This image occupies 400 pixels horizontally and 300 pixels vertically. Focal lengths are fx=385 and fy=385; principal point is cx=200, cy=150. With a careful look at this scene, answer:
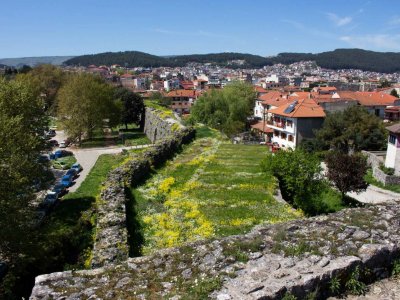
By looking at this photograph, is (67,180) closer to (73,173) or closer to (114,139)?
(73,173)

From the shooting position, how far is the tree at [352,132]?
43.7 metres

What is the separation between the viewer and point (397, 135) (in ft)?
116

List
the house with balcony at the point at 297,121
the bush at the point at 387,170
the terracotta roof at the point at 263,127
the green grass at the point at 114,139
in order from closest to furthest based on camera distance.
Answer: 1. the bush at the point at 387,170
2. the house with balcony at the point at 297,121
3. the green grass at the point at 114,139
4. the terracotta roof at the point at 263,127

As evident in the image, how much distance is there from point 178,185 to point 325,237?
1293cm

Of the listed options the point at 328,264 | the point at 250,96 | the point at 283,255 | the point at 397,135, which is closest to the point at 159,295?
the point at 283,255

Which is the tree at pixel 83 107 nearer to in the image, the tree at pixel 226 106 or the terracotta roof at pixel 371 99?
the tree at pixel 226 106

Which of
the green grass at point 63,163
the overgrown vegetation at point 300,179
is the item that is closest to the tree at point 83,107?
the green grass at point 63,163

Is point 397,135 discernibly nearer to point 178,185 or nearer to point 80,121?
point 178,185

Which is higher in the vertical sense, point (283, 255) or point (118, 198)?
point (283, 255)

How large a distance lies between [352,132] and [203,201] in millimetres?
32094

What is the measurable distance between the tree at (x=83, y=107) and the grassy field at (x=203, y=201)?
88.8 feet

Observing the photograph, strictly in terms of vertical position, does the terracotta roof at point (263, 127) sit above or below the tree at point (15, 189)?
below

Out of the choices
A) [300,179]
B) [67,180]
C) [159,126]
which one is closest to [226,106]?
[159,126]

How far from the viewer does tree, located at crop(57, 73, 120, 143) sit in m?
49.3
